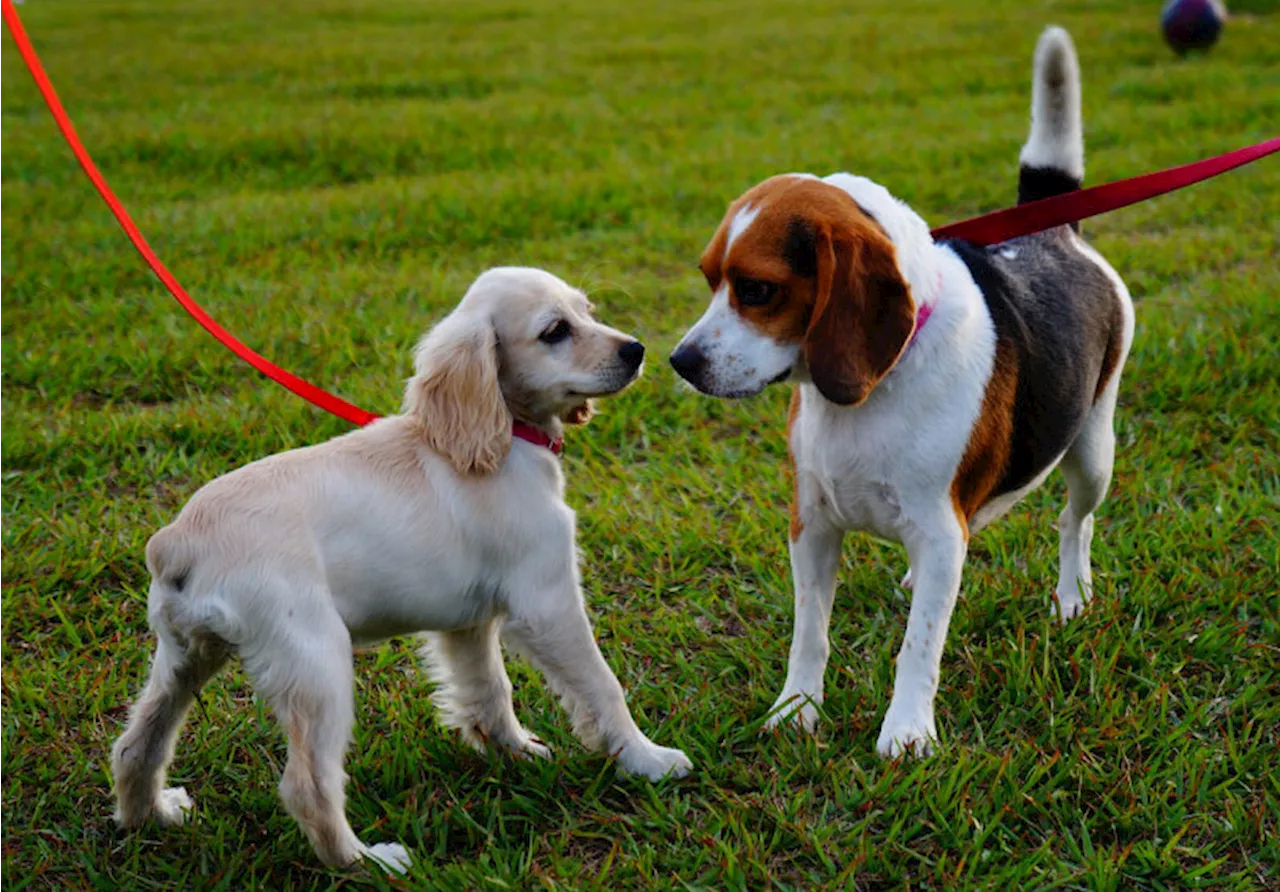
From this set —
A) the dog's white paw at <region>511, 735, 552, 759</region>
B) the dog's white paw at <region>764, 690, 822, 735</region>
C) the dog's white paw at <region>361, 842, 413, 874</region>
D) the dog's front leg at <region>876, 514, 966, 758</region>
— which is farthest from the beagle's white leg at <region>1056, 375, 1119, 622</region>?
the dog's white paw at <region>361, 842, 413, 874</region>

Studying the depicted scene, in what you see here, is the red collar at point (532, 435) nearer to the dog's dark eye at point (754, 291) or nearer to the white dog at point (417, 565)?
the white dog at point (417, 565)

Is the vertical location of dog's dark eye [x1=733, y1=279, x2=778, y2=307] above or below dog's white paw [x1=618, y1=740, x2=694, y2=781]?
above

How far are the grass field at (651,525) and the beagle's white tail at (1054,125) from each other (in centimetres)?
119

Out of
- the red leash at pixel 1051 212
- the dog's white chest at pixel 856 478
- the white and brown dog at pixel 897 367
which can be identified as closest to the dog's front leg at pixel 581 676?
the white and brown dog at pixel 897 367

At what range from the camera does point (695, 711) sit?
3.46 meters

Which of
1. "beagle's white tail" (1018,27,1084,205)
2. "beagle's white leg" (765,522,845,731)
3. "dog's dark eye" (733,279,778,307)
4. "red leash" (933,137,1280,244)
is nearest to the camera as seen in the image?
"dog's dark eye" (733,279,778,307)

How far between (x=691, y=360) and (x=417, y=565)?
0.79 m

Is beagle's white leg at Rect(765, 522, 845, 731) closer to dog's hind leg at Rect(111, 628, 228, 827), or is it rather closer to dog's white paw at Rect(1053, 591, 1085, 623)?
dog's white paw at Rect(1053, 591, 1085, 623)

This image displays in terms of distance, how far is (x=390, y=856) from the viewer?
9.48 feet

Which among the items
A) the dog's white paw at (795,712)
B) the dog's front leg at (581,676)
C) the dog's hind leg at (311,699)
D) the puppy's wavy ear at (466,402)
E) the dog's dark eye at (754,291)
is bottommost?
the dog's white paw at (795,712)

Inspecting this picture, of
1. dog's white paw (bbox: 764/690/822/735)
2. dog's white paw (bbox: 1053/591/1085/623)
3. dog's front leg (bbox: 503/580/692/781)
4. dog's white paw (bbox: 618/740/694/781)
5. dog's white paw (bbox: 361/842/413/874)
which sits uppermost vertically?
dog's front leg (bbox: 503/580/692/781)

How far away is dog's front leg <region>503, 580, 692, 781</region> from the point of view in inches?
121

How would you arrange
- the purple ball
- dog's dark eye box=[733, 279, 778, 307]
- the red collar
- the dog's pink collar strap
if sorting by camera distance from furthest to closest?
the purple ball
the red collar
the dog's pink collar strap
dog's dark eye box=[733, 279, 778, 307]

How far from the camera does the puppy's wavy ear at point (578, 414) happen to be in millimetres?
3352
